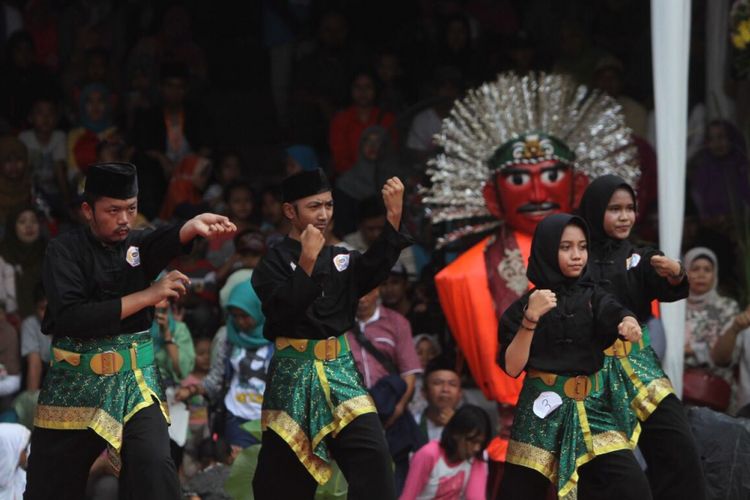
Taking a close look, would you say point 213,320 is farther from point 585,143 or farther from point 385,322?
point 585,143

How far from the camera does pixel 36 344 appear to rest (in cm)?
927

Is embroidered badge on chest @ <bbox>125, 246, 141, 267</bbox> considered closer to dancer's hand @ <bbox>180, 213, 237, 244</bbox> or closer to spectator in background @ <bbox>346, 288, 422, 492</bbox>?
dancer's hand @ <bbox>180, 213, 237, 244</bbox>

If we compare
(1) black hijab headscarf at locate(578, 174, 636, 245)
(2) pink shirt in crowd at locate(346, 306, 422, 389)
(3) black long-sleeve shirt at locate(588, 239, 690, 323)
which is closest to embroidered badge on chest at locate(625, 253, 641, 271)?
(3) black long-sleeve shirt at locate(588, 239, 690, 323)

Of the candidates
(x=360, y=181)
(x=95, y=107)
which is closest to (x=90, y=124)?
(x=95, y=107)

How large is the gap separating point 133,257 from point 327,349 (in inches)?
35.6

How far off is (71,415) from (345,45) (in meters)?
5.88

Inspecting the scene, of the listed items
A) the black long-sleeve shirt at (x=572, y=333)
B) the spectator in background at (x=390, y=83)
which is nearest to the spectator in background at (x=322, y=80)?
the spectator in background at (x=390, y=83)

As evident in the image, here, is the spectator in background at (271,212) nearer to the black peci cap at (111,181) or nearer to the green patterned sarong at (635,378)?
the green patterned sarong at (635,378)

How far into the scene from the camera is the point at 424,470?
7.96 m

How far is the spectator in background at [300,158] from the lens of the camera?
35.0 feet

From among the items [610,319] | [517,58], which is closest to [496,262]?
[610,319]

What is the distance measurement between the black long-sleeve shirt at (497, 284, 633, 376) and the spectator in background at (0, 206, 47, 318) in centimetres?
452

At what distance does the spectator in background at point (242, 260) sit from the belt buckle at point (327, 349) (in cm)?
215

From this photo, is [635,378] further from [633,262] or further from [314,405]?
[314,405]
